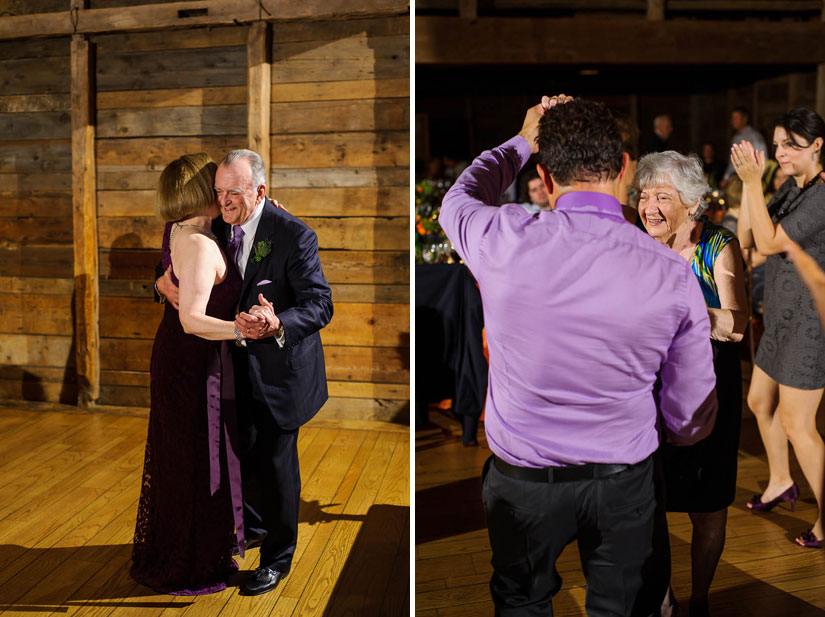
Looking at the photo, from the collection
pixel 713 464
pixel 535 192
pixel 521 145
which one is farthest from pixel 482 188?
pixel 535 192

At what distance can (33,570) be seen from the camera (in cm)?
252

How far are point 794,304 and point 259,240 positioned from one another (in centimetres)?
167

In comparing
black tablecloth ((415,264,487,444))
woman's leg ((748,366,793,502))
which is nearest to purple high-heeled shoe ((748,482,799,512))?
woman's leg ((748,366,793,502))

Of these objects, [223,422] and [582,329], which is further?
[223,422]

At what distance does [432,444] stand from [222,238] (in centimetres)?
210

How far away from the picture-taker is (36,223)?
125 inches

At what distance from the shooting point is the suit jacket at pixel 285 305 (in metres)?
2.32

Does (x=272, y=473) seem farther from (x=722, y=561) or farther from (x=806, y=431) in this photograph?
(x=806, y=431)

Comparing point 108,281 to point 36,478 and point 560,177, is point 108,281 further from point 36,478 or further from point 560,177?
point 560,177

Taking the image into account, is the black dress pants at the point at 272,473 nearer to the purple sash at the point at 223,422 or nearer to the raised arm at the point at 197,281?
the purple sash at the point at 223,422

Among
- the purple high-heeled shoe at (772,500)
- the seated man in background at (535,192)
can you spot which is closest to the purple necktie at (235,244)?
the seated man in background at (535,192)

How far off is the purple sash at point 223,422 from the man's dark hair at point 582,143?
1.42 m

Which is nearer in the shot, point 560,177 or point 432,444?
point 560,177

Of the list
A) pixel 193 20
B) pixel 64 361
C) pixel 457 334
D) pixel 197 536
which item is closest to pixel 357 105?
pixel 193 20
